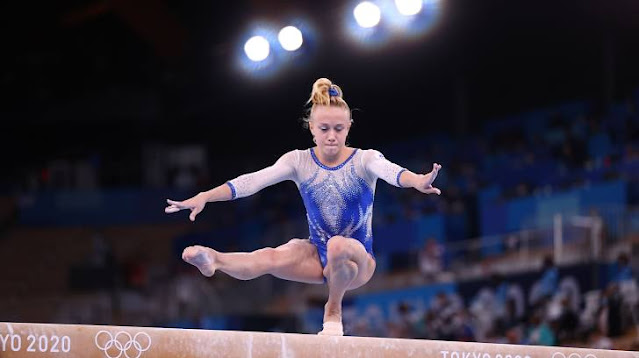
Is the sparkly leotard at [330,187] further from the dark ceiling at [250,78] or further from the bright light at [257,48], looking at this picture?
the dark ceiling at [250,78]

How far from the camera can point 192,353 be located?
4.58 meters

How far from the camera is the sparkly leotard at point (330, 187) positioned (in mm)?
5211

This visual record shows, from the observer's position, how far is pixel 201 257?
4.70m

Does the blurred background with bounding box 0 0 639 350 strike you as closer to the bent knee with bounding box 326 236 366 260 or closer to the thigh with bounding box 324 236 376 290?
the thigh with bounding box 324 236 376 290

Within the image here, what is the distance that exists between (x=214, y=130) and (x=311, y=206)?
1238 cm

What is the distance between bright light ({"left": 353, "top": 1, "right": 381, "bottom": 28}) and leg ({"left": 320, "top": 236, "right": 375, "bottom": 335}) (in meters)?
6.16

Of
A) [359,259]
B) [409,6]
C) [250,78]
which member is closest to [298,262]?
[359,259]

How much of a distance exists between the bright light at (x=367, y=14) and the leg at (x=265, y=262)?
19.7 ft

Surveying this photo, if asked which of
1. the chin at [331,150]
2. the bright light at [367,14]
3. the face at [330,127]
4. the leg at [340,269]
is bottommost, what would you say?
the leg at [340,269]

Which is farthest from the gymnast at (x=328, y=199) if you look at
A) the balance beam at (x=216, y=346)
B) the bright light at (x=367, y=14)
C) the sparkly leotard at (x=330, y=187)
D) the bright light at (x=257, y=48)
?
the bright light at (x=257, y=48)

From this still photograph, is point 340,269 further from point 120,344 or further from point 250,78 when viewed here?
point 250,78

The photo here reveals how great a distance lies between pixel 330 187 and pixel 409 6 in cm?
591

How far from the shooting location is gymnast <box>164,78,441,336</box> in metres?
5.06

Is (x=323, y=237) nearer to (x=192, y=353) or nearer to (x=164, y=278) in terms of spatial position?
(x=192, y=353)
